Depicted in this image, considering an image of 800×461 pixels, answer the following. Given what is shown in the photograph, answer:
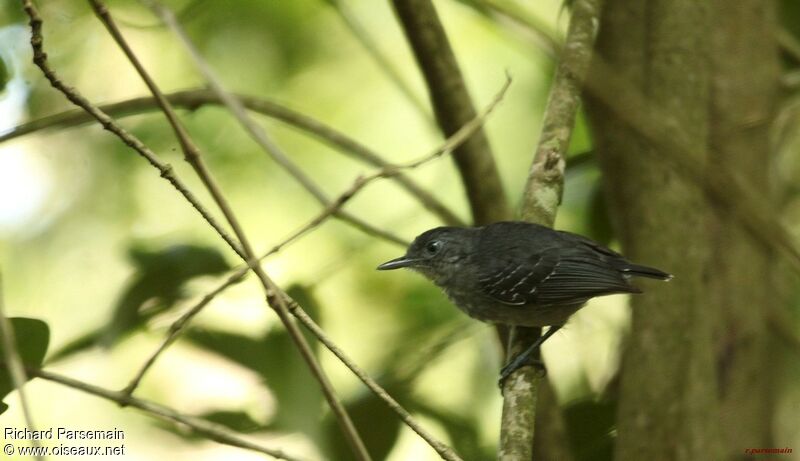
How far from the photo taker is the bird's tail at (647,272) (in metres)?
3.67

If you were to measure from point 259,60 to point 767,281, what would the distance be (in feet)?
11.4

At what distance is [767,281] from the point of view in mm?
4059

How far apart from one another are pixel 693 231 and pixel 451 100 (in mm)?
1219

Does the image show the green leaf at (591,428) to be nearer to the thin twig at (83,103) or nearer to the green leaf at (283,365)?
the green leaf at (283,365)

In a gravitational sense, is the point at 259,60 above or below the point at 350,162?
above

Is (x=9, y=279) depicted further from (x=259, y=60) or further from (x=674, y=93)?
(x=674, y=93)

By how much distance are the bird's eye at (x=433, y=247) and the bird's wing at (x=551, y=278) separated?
0.32m

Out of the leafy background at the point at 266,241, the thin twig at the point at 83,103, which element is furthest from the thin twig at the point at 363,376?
the leafy background at the point at 266,241

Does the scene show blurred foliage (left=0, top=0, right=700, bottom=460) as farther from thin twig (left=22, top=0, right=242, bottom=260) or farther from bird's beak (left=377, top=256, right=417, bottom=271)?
thin twig (left=22, top=0, right=242, bottom=260)

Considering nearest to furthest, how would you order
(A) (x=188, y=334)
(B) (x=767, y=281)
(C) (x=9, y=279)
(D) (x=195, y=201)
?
(D) (x=195, y=201) → (A) (x=188, y=334) → (B) (x=767, y=281) → (C) (x=9, y=279)

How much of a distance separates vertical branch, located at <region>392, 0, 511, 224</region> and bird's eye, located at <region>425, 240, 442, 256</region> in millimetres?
273

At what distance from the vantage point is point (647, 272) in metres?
3.69

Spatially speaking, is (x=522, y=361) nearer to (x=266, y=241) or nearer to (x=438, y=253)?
(x=438, y=253)

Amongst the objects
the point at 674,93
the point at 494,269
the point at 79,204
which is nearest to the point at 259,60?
the point at 79,204
